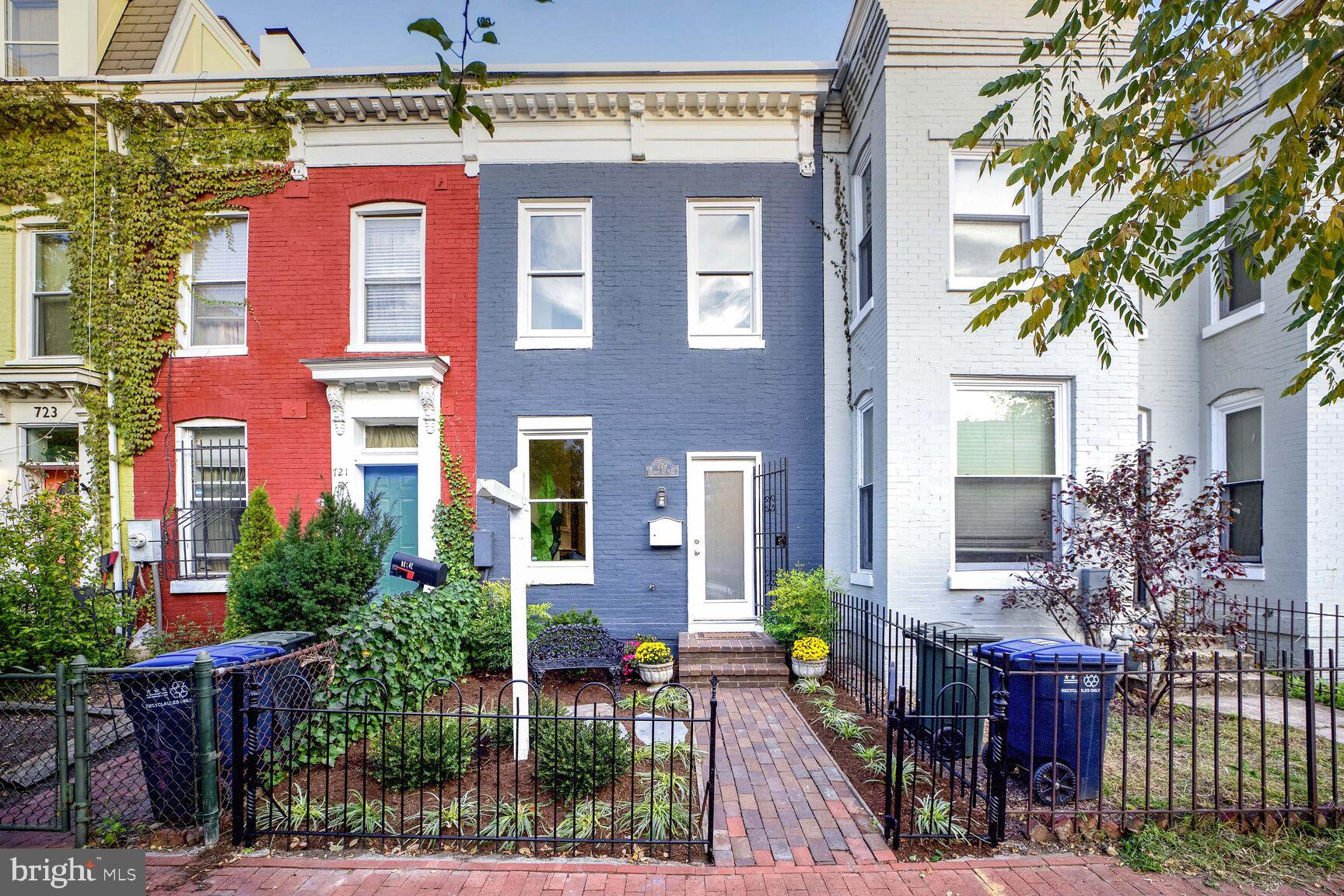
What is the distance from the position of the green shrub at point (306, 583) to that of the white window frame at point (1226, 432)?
10.1m

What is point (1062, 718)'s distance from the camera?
14.3 ft

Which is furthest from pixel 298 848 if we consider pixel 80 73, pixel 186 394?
pixel 80 73

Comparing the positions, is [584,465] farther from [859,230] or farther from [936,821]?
[936,821]

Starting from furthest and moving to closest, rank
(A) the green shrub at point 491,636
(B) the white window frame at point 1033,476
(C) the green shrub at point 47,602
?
(A) the green shrub at point 491,636
(B) the white window frame at point 1033,476
(C) the green shrub at point 47,602

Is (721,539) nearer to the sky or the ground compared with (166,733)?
nearer to the sky

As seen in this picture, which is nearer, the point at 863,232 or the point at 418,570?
the point at 418,570

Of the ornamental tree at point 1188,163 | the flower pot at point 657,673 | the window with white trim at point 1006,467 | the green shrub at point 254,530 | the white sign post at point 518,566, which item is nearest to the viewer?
the ornamental tree at point 1188,163

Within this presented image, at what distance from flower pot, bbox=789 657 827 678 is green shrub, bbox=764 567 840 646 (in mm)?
332

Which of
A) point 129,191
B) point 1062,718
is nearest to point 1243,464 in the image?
point 1062,718

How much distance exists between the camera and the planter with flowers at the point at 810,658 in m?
7.39

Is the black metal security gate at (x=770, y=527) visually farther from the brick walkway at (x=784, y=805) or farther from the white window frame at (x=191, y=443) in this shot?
the white window frame at (x=191, y=443)

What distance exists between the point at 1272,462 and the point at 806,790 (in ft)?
23.7

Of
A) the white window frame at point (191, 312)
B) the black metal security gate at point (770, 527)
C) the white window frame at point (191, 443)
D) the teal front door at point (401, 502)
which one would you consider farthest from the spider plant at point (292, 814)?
the white window frame at point (191, 312)

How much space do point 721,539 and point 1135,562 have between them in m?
4.52
